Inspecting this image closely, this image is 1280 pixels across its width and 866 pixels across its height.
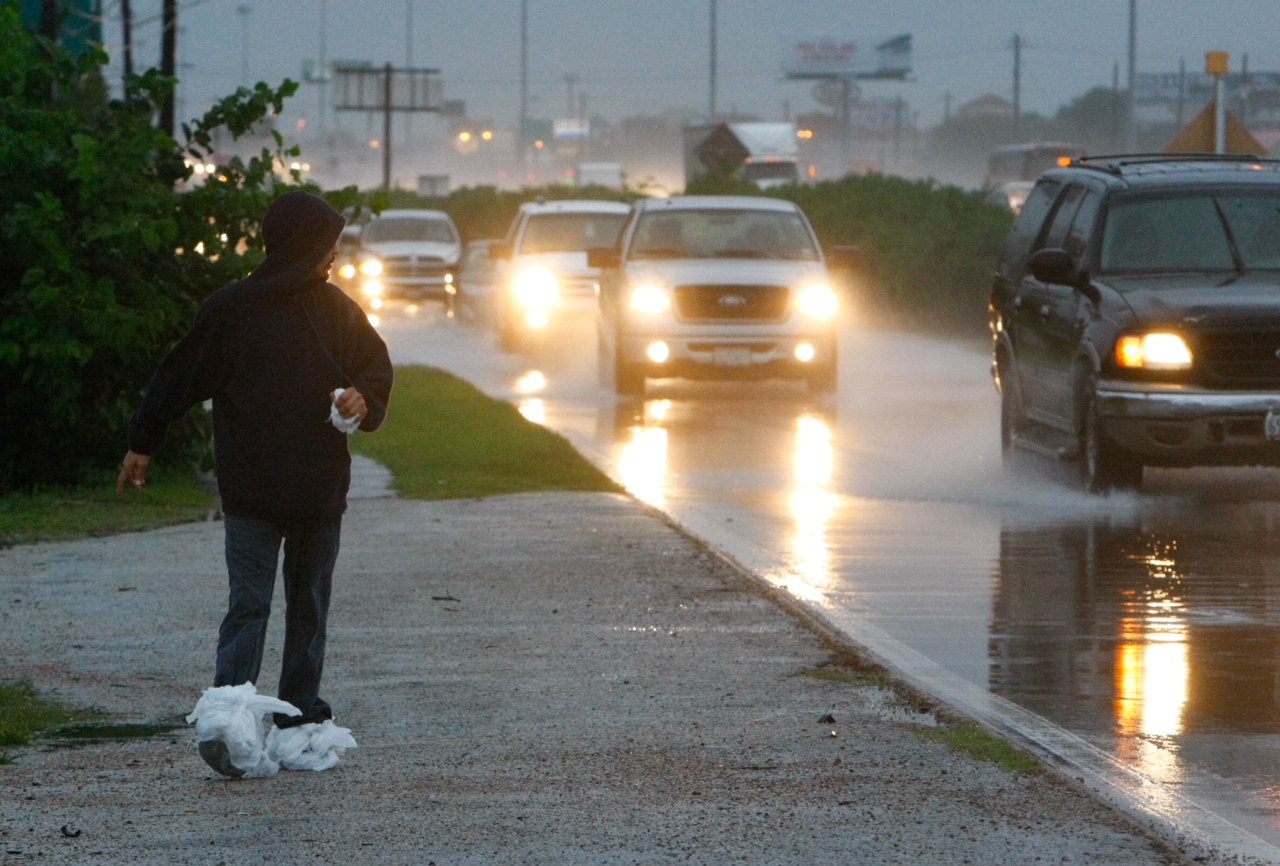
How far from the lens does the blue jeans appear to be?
685 cm

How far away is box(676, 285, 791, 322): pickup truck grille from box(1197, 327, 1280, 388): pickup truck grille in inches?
348

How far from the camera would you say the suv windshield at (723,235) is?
893 inches

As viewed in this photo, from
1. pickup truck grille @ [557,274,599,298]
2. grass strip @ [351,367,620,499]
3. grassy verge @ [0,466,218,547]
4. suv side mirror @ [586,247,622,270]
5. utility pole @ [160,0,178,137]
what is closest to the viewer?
grassy verge @ [0,466,218,547]

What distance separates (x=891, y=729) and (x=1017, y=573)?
395 centimetres

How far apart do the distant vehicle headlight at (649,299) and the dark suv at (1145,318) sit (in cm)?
609

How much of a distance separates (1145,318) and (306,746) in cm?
776

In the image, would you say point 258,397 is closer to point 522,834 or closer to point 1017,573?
point 522,834

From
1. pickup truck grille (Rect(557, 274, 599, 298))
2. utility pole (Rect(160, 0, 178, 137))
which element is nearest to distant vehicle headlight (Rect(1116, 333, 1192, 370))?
pickup truck grille (Rect(557, 274, 599, 298))

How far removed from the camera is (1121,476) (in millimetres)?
13953

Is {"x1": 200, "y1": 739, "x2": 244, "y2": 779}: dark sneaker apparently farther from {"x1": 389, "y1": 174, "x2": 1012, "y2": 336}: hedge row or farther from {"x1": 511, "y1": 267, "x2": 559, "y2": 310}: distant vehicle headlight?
{"x1": 389, "y1": 174, "x2": 1012, "y2": 336}: hedge row

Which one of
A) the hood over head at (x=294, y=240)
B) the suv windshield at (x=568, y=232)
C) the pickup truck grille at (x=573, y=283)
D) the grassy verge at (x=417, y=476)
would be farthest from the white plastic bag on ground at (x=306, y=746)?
the suv windshield at (x=568, y=232)

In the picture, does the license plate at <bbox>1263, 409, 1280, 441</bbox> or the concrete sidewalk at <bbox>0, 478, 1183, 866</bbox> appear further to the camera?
the license plate at <bbox>1263, 409, 1280, 441</bbox>

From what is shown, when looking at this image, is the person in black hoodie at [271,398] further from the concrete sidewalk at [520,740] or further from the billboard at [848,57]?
the billboard at [848,57]

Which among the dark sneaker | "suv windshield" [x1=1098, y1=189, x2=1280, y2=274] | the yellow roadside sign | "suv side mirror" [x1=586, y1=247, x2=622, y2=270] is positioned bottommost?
the dark sneaker
